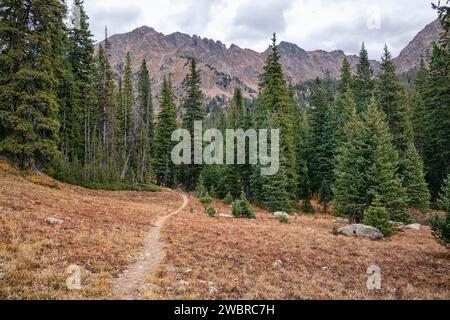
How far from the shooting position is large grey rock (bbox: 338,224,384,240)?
19359 mm

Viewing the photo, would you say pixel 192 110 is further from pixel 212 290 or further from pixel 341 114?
pixel 212 290

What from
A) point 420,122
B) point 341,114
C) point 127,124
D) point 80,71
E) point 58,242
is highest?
point 80,71

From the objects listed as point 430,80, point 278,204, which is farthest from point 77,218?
point 430,80

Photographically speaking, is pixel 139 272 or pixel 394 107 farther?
pixel 394 107

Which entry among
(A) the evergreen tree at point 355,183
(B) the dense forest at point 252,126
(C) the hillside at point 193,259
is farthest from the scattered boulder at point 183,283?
(A) the evergreen tree at point 355,183

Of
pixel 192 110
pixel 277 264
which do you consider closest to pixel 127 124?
pixel 192 110

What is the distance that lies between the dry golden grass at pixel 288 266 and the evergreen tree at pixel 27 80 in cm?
1443

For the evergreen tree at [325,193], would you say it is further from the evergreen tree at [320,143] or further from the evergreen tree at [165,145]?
the evergreen tree at [165,145]

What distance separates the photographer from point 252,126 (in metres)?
43.9

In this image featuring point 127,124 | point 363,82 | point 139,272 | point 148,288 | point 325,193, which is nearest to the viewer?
point 148,288

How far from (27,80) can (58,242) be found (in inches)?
744

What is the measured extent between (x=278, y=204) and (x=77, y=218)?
74.2ft

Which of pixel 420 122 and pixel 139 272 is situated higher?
pixel 420 122

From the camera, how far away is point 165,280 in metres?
8.95
